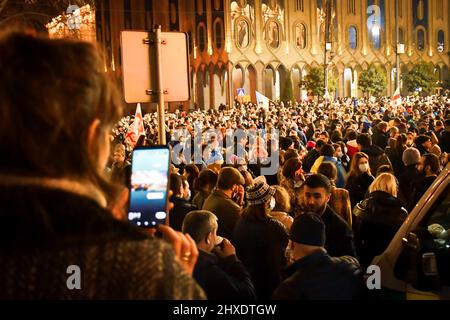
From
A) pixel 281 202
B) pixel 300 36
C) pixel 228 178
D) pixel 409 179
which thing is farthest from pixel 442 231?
pixel 300 36

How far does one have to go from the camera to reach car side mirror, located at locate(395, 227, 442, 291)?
3.29 meters

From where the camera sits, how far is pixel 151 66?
19.0 feet

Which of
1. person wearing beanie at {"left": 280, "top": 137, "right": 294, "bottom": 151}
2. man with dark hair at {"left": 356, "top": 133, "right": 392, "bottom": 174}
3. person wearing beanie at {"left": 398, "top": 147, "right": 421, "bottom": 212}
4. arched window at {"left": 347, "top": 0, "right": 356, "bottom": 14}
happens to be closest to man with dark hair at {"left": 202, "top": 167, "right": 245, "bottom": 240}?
person wearing beanie at {"left": 398, "top": 147, "right": 421, "bottom": 212}

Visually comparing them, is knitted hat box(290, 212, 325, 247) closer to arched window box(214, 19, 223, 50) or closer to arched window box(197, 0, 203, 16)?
arched window box(214, 19, 223, 50)

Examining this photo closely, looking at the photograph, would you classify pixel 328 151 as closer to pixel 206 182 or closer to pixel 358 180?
pixel 358 180

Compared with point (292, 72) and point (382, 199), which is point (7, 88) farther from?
point (292, 72)

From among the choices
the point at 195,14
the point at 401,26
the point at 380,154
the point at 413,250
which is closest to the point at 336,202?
the point at 413,250

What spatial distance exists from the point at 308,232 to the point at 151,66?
2.56 meters

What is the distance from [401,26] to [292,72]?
15.9m

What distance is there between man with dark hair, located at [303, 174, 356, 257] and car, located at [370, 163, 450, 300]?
137cm

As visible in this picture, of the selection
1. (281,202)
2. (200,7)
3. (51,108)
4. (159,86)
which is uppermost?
(200,7)

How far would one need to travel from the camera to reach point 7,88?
143 centimetres

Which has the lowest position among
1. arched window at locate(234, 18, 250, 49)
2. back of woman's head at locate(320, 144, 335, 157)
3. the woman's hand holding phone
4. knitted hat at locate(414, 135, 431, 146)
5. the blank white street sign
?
the woman's hand holding phone

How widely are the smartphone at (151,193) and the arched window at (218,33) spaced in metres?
52.8
